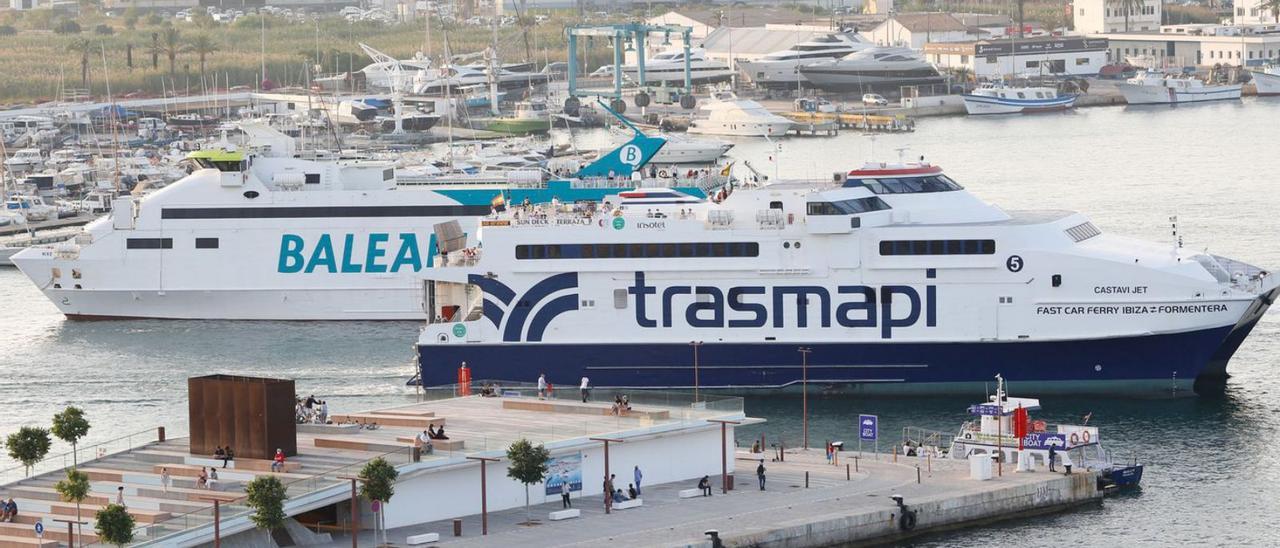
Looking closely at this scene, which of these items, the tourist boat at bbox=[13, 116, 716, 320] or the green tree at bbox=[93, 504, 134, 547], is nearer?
the green tree at bbox=[93, 504, 134, 547]

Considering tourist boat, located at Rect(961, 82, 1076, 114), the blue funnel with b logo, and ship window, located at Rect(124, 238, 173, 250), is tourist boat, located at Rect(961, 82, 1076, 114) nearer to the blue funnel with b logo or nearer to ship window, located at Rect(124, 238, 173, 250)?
the blue funnel with b logo

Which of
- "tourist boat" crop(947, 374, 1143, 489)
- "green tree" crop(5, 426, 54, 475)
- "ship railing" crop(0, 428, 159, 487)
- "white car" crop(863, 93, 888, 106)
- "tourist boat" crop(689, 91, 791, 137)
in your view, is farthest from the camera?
"white car" crop(863, 93, 888, 106)

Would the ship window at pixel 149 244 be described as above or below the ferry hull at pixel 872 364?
above

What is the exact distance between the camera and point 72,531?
37.3 m

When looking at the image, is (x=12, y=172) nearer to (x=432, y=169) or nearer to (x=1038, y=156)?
(x=432, y=169)

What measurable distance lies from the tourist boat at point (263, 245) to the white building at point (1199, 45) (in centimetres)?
10438

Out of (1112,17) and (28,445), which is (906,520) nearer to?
(28,445)

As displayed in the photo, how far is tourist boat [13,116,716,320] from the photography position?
70562 mm

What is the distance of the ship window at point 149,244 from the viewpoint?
71000 mm

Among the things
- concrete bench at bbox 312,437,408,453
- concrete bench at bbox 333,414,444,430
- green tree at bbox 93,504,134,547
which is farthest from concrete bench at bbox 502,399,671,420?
green tree at bbox 93,504,134,547

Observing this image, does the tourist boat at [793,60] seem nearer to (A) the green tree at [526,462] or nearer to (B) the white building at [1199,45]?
(B) the white building at [1199,45]

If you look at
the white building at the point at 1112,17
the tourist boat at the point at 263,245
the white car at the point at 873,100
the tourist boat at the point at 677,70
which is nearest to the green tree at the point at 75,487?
the tourist boat at the point at 263,245

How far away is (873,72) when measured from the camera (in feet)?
527

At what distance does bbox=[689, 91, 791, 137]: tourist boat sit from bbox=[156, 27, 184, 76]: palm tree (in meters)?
37.7
